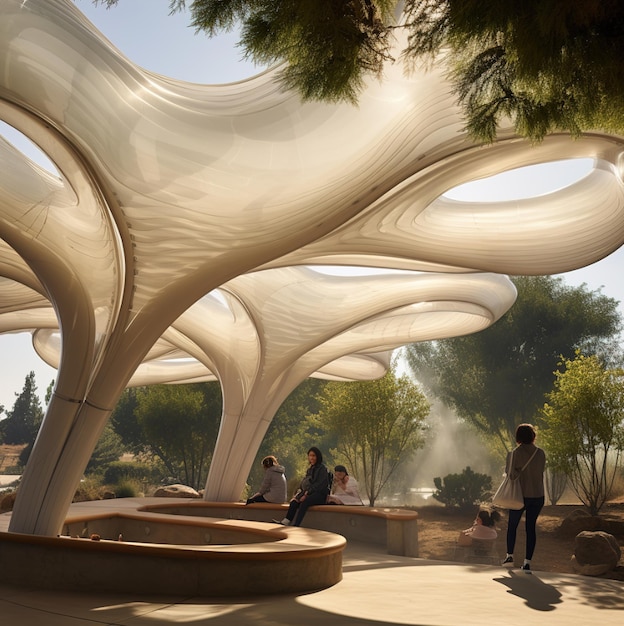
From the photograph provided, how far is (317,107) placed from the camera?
7.52m

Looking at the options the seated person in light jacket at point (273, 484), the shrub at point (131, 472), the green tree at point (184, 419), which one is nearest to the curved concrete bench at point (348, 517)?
the seated person in light jacket at point (273, 484)

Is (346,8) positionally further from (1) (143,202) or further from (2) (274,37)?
(1) (143,202)

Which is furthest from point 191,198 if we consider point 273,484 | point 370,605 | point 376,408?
point 376,408

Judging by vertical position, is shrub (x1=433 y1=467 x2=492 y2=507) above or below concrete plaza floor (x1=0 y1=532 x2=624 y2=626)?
above

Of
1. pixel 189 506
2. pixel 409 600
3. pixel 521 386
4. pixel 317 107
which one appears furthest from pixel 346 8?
pixel 521 386

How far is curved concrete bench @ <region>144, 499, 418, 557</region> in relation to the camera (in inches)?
432

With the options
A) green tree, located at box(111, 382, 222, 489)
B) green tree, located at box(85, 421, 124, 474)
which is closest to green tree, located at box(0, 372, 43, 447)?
green tree, located at box(85, 421, 124, 474)

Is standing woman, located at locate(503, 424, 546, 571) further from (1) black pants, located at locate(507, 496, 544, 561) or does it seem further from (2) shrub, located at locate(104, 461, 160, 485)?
(2) shrub, located at locate(104, 461, 160, 485)

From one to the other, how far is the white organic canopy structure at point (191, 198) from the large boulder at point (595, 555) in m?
6.05

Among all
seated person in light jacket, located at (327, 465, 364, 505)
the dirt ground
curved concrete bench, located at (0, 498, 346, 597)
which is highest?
seated person in light jacket, located at (327, 465, 364, 505)

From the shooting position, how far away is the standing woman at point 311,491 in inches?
439

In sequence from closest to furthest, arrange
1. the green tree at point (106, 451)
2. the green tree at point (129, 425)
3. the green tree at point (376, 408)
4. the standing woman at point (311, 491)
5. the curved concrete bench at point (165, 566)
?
1. the curved concrete bench at point (165, 566)
2. the standing woman at point (311, 491)
3. the green tree at point (376, 408)
4. the green tree at point (129, 425)
5. the green tree at point (106, 451)

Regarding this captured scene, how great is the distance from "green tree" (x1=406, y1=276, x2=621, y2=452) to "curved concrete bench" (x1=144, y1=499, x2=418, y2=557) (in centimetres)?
2387

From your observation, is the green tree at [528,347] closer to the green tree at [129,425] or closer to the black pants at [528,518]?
the green tree at [129,425]
